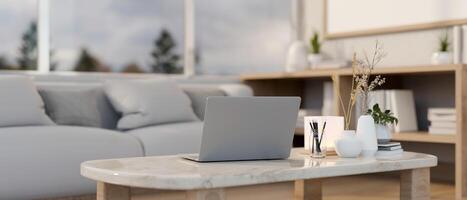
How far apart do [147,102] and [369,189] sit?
4.51ft

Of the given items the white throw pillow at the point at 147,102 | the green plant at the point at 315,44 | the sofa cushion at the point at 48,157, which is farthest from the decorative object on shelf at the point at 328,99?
the sofa cushion at the point at 48,157

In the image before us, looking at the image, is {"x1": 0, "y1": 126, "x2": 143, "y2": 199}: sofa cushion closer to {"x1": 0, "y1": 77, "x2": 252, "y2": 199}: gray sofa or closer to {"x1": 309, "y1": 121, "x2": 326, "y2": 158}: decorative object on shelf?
{"x1": 0, "y1": 77, "x2": 252, "y2": 199}: gray sofa

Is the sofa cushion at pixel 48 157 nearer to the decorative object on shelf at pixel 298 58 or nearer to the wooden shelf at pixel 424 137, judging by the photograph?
the wooden shelf at pixel 424 137

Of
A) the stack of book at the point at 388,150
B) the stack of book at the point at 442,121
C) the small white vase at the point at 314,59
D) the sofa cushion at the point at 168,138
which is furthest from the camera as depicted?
the small white vase at the point at 314,59

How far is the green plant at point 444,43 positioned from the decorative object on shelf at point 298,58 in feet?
3.42

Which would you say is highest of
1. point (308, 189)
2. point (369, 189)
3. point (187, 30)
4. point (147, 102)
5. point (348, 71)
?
point (187, 30)

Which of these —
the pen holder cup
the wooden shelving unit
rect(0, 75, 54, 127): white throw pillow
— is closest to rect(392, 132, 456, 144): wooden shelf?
the wooden shelving unit

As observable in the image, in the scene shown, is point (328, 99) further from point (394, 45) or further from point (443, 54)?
point (443, 54)

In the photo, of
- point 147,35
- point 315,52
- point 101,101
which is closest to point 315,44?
point 315,52

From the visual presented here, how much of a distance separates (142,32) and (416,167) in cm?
576

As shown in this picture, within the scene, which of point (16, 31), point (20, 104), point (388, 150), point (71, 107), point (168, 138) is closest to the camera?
point (388, 150)

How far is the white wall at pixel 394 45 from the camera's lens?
4.37 m

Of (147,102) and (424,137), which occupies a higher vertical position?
(147,102)

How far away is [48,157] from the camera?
3145mm
